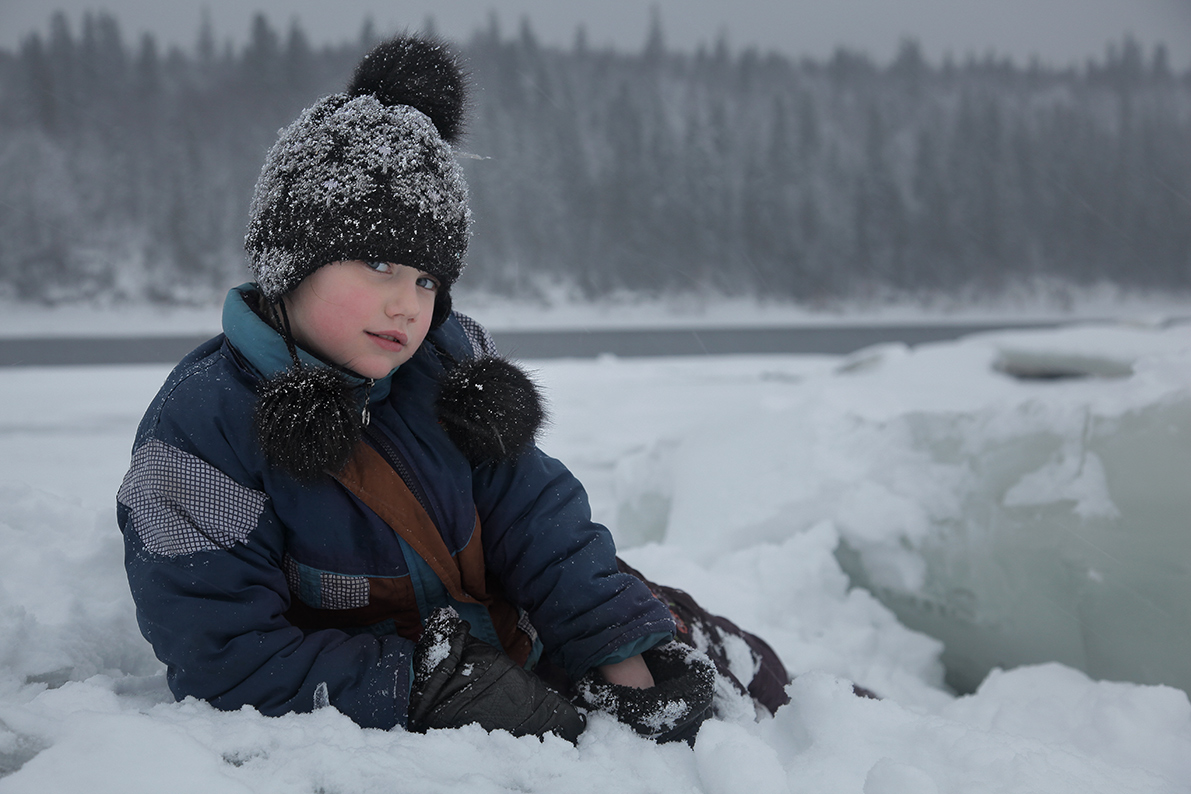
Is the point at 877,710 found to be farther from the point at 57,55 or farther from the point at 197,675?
the point at 57,55

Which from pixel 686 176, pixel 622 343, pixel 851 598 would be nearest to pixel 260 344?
pixel 851 598

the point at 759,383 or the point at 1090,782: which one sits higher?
the point at 1090,782

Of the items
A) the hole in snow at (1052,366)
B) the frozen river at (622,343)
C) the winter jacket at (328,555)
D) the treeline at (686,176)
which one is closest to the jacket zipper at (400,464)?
the winter jacket at (328,555)

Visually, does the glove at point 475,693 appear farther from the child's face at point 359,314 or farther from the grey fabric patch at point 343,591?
the child's face at point 359,314

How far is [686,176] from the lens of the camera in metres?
18.8

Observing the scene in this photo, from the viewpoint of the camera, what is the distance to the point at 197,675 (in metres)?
0.81

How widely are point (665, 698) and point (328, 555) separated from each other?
457 mm

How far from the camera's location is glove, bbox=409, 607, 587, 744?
0.83 m

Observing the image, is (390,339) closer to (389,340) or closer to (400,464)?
(389,340)

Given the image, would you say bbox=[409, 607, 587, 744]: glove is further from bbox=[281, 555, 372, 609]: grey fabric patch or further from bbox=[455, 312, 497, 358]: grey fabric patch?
bbox=[455, 312, 497, 358]: grey fabric patch

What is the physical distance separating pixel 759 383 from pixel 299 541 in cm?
552

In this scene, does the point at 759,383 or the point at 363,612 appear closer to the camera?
the point at 363,612

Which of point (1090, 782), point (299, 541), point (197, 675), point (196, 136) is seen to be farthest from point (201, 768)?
point (196, 136)

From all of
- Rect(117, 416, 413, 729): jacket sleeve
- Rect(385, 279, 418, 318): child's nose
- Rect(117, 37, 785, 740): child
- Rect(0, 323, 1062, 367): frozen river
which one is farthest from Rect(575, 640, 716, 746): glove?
Rect(0, 323, 1062, 367): frozen river
